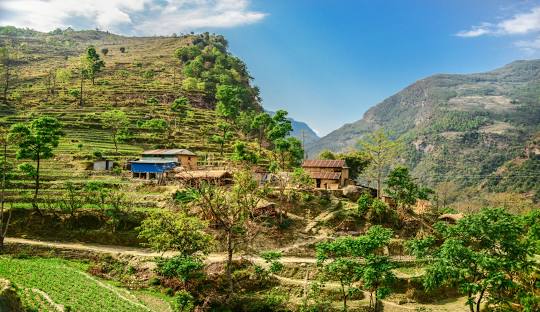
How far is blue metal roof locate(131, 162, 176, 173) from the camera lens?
5992cm

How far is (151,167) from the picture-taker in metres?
60.2

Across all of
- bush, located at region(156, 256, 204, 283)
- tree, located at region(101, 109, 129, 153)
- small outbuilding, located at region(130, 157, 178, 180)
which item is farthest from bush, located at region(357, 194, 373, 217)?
tree, located at region(101, 109, 129, 153)

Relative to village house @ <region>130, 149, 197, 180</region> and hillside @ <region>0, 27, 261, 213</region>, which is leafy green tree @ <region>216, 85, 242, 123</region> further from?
village house @ <region>130, 149, 197, 180</region>

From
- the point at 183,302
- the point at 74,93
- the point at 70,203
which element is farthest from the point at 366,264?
the point at 74,93

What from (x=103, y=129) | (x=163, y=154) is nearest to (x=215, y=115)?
(x=103, y=129)

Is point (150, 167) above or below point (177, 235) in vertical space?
above

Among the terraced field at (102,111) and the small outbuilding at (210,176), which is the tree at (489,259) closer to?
the small outbuilding at (210,176)

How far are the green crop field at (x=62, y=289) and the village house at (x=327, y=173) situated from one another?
29.8 m

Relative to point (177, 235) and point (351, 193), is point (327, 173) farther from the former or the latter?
point (177, 235)

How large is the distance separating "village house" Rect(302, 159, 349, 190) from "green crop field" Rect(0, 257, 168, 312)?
29.8 m

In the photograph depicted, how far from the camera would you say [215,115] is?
100562 millimetres

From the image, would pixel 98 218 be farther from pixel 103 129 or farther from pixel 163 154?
pixel 103 129

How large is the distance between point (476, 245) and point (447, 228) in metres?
2.20

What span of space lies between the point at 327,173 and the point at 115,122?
43.4 metres
